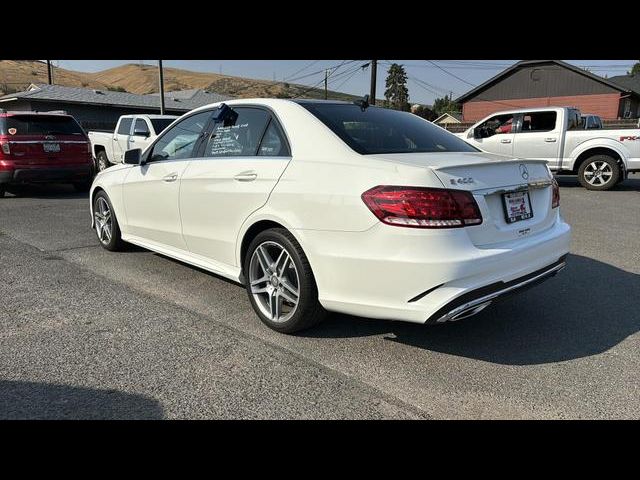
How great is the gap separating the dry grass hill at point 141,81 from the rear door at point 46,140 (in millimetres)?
69489

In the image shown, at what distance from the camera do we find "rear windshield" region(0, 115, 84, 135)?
9.71 metres

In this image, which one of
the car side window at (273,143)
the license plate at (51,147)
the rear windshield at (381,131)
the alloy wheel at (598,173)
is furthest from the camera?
the alloy wheel at (598,173)

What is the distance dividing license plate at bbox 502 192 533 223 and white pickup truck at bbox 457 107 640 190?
7.84 m

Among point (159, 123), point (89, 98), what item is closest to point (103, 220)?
point (159, 123)

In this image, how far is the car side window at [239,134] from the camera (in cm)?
371

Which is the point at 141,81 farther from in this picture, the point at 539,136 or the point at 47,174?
the point at 539,136

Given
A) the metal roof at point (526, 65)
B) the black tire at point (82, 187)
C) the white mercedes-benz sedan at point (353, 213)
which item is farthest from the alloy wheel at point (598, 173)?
the metal roof at point (526, 65)

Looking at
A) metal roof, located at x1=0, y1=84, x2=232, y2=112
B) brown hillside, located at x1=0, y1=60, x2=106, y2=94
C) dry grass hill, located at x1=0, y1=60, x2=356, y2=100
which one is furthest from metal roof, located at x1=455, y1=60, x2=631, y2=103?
brown hillside, located at x1=0, y1=60, x2=106, y2=94

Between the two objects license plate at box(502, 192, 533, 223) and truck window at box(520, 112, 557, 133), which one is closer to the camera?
license plate at box(502, 192, 533, 223)

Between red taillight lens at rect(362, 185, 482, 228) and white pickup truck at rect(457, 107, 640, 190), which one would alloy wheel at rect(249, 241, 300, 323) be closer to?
red taillight lens at rect(362, 185, 482, 228)

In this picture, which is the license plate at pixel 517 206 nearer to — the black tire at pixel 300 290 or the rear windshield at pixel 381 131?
the rear windshield at pixel 381 131

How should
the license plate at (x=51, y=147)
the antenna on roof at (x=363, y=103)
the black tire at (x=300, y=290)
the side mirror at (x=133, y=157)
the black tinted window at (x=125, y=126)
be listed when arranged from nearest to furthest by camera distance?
the black tire at (x=300, y=290) < the antenna on roof at (x=363, y=103) < the side mirror at (x=133, y=157) < the license plate at (x=51, y=147) < the black tinted window at (x=125, y=126)
